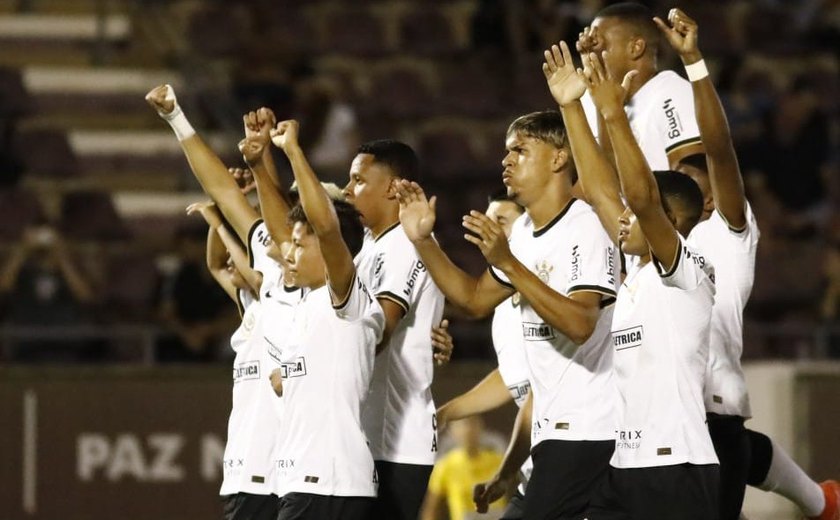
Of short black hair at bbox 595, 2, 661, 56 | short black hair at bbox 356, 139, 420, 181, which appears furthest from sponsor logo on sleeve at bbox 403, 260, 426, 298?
short black hair at bbox 595, 2, 661, 56

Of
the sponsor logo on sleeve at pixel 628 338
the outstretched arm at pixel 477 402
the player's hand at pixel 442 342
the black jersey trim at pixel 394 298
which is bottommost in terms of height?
the outstretched arm at pixel 477 402

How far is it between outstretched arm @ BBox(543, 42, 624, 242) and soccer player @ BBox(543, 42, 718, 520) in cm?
16

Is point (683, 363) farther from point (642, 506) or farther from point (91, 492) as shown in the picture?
point (91, 492)

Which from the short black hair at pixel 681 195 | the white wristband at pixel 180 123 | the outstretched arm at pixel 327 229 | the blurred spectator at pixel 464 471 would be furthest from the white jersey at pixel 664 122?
the blurred spectator at pixel 464 471

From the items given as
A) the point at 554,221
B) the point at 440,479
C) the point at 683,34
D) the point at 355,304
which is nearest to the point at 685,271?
the point at 554,221

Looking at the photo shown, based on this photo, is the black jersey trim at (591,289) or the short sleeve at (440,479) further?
the short sleeve at (440,479)

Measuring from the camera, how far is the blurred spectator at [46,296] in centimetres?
1173

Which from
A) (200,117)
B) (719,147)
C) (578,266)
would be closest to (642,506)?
(578,266)

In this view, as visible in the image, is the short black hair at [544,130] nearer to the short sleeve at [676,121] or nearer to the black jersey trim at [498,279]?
the black jersey trim at [498,279]

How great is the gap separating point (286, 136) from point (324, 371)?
2.86ft

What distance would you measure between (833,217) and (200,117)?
220 inches

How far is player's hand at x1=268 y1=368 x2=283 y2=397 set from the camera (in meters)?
6.49

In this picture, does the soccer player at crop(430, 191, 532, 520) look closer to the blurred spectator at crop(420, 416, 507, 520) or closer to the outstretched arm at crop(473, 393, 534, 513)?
the outstretched arm at crop(473, 393, 534, 513)

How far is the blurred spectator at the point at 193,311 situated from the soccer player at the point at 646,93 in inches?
217
